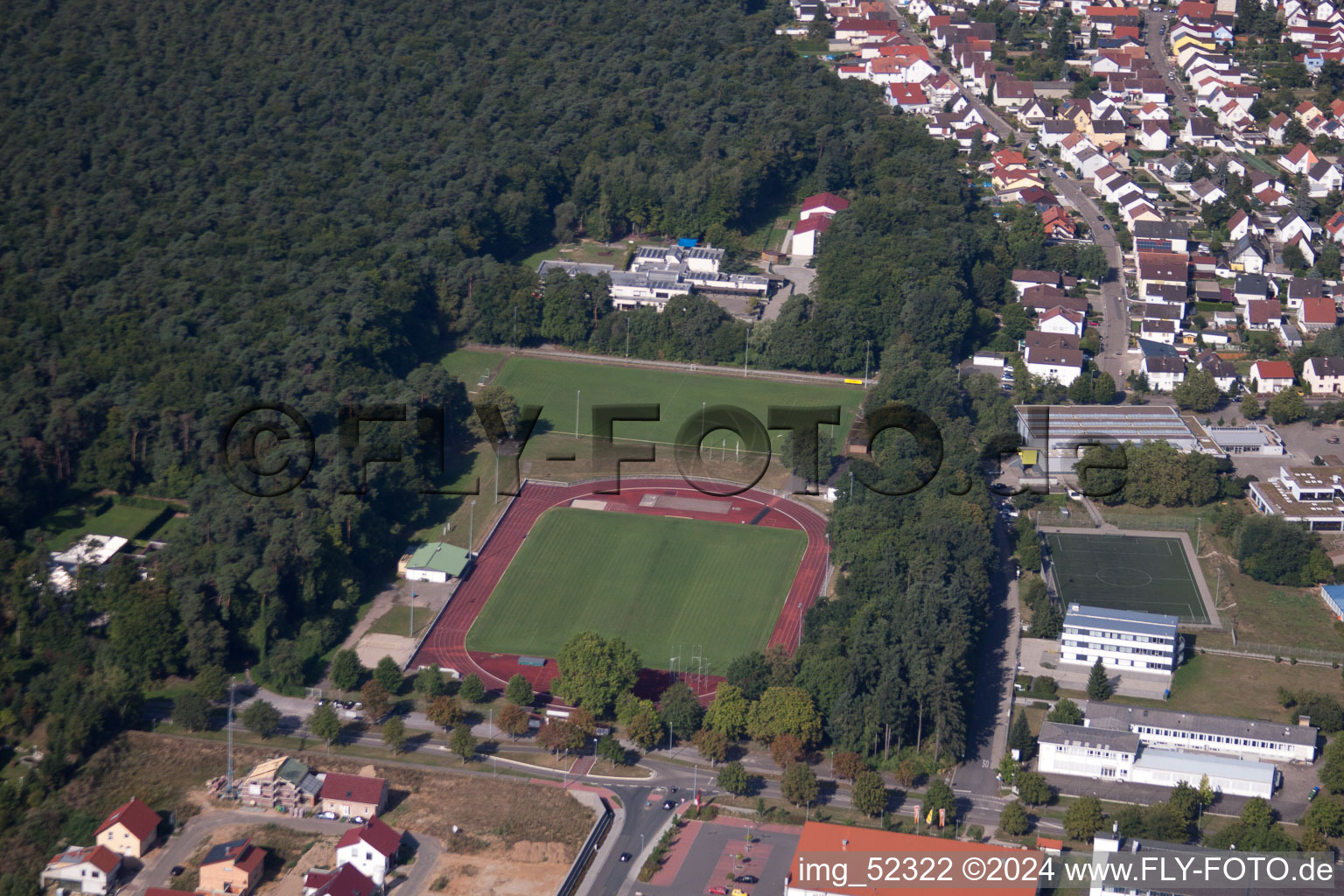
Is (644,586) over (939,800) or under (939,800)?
over

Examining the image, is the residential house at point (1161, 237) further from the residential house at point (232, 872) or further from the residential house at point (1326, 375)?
the residential house at point (232, 872)

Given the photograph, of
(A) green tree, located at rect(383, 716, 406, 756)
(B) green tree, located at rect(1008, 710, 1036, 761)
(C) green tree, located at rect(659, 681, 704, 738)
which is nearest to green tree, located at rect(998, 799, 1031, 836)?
(B) green tree, located at rect(1008, 710, 1036, 761)

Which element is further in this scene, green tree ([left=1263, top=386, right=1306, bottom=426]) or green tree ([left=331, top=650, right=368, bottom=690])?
green tree ([left=1263, top=386, right=1306, bottom=426])

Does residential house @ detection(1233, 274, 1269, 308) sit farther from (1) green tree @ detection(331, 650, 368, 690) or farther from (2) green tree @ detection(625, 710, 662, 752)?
(1) green tree @ detection(331, 650, 368, 690)

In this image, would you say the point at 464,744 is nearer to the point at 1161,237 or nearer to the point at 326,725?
the point at 326,725

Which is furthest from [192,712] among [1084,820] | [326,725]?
[1084,820]

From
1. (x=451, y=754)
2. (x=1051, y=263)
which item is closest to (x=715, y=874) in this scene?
(x=451, y=754)
